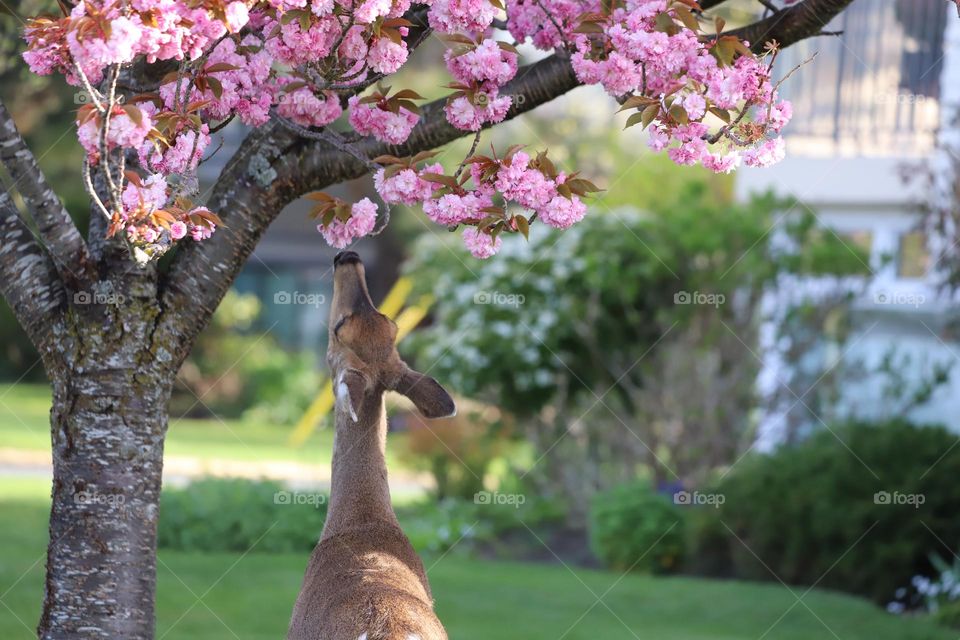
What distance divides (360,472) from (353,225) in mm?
954

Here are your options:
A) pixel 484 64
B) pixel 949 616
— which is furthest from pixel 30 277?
pixel 949 616

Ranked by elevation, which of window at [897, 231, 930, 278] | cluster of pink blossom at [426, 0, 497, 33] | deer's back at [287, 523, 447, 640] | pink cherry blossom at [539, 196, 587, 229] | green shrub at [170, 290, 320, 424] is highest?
green shrub at [170, 290, 320, 424]

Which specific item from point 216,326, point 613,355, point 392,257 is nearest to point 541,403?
point 613,355

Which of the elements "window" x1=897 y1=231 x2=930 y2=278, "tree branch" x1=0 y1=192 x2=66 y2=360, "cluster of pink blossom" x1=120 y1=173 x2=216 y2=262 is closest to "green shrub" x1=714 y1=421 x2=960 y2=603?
"window" x1=897 y1=231 x2=930 y2=278

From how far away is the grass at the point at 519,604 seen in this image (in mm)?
7629

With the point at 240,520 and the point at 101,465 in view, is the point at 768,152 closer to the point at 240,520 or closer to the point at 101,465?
the point at 101,465

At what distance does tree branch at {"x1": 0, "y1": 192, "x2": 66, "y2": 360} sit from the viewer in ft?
14.7

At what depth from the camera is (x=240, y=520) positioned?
10.4 meters

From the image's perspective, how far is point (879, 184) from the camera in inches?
592

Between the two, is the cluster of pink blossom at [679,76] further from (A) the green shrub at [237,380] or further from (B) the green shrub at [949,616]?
(A) the green shrub at [237,380]

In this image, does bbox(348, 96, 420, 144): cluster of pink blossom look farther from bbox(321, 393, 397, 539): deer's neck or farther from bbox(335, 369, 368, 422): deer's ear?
bbox(321, 393, 397, 539): deer's neck

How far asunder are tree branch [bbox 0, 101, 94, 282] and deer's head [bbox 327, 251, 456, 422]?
0.97m

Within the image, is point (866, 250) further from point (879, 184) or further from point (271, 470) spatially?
point (271, 470)

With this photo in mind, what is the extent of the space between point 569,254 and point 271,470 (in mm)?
6125
